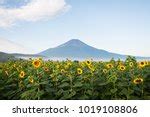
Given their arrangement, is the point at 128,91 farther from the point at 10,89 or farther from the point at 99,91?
the point at 10,89

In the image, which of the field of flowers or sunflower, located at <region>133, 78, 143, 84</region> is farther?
sunflower, located at <region>133, 78, 143, 84</region>

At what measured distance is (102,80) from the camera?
29.3 feet

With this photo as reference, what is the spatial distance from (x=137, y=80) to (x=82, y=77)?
1.08m

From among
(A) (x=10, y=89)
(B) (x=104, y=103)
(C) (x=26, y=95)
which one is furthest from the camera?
(A) (x=10, y=89)

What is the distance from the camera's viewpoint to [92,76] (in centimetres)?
888

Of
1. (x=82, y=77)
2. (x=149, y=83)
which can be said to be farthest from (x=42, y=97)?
(x=149, y=83)

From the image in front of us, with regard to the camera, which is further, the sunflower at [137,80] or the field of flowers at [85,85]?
the sunflower at [137,80]

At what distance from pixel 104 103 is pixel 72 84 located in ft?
4.81

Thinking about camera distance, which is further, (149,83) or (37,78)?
(149,83)

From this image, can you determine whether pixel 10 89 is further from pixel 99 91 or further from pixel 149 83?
pixel 149 83

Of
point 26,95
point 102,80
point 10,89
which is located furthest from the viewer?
point 10,89

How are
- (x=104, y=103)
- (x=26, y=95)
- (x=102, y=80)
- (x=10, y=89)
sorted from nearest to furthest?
(x=104, y=103)
(x=26, y=95)
(x=102, y=80)
(x=10, y=89)

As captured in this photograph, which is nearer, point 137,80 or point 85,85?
point 85,85

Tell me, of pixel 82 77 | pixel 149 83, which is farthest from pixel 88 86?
pixel 149 83
